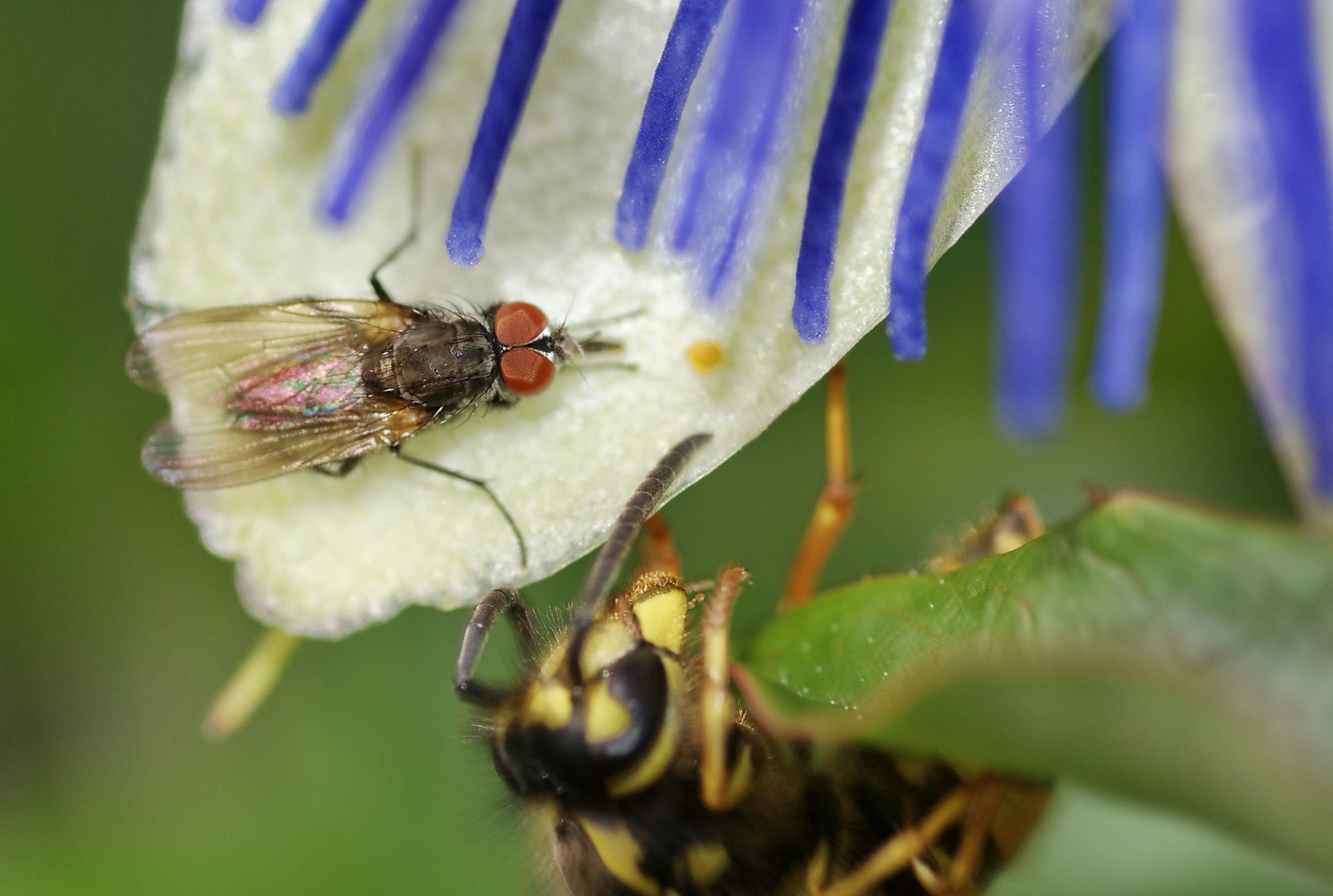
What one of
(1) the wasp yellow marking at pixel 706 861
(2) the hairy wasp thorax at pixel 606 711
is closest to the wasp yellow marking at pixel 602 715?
(2) the hairy wasp thorax at pixel 606 711

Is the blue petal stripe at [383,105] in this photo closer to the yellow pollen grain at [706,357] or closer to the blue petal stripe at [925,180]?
the yellow pollen grain at [706,357]

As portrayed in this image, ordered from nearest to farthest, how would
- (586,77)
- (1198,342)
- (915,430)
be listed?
(586,77) < (1198,342) < (915,430)

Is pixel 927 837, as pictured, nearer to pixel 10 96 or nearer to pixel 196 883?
pixel 196 883

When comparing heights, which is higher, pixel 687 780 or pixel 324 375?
pixel 687 780

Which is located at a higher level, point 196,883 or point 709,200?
point 709,200

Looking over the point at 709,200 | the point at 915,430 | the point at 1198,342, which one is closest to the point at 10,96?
the point at 709,200

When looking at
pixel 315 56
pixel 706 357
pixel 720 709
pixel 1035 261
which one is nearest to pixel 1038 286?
pixel 1035 261

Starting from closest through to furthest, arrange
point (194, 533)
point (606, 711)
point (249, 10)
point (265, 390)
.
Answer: point (606, 711) → point (249, 10) → point (265, 390) → point (194, 533)

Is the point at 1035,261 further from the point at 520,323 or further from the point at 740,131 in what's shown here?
the point at 520,323
